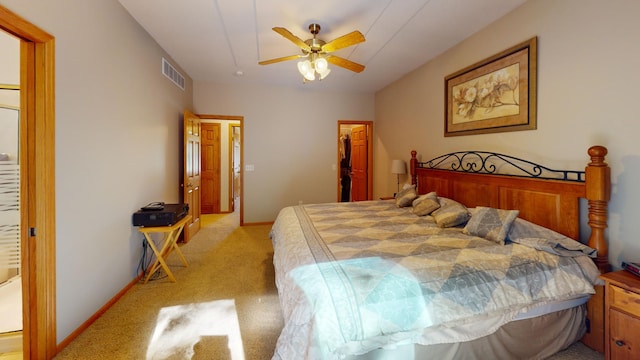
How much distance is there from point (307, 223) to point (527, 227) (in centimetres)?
184

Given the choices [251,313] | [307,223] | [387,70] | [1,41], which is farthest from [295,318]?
[387,70]

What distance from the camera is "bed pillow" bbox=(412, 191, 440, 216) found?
115 inches

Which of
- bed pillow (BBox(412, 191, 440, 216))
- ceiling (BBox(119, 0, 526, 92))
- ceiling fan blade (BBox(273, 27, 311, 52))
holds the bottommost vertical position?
bed pillow (BBox(412, 191, 440, 216))

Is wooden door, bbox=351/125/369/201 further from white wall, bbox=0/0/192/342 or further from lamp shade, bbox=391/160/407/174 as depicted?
white wall, bbox=0/0/192/342

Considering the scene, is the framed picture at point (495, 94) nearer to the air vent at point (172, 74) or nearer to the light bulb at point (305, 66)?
the light bulb at point (305, 66)

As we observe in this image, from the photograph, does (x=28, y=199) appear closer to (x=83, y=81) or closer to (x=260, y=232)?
(x=83, y=81)

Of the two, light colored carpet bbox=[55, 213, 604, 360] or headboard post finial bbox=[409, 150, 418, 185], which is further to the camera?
headboard post finial bbox=[409, 150, 418, 185]

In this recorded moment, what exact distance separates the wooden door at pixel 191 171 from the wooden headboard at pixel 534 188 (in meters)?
3.65

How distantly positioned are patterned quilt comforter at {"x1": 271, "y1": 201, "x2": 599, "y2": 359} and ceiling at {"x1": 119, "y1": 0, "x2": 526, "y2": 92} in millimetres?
2098

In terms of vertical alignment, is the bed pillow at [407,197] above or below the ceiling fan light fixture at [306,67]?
below

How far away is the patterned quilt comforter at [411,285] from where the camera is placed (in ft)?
4.34

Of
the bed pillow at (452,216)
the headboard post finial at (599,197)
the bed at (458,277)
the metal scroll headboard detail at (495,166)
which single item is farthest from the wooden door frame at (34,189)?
the metal scroll headboard detail at (495,166)

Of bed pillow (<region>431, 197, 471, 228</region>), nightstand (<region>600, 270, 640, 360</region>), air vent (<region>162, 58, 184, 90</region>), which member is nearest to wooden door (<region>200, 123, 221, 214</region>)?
air vent (<region>162, 58, 184, 90</region>)

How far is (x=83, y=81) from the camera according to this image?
2041 millimetres
